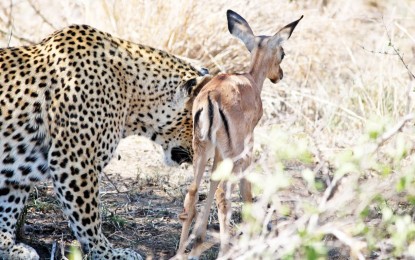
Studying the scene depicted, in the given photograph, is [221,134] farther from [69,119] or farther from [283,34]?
[283,34]

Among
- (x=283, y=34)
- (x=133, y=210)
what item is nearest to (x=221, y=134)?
(x=283, y=34)

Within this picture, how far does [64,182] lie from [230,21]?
224cm

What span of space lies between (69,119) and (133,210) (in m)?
1.75

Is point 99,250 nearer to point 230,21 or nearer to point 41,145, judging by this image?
point 41,145

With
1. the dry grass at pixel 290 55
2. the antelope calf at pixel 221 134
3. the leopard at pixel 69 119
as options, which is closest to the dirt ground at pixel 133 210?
the dry grass at pixel 290 55

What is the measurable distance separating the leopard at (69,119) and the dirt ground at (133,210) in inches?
12.2

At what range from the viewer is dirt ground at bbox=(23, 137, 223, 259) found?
7422 mm

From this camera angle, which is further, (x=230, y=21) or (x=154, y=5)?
(x=154, y=5)

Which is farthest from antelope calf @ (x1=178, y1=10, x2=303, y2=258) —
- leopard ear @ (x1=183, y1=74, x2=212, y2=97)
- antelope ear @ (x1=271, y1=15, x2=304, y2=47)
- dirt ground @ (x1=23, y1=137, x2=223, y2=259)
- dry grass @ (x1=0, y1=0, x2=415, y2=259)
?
dry grass @ (x1=0, y1=0, x2=415, y2=259)

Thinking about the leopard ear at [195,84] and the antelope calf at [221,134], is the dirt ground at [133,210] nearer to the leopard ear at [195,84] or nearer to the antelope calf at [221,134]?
the antelope calf at [221,134]

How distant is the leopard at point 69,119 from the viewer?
6652 mm

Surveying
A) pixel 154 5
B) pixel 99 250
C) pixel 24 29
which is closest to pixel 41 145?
pixel 99 250

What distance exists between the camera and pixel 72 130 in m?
6.65

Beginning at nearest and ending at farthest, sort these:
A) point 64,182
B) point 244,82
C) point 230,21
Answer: point 64,182 → point 244,82 → point 230,21
